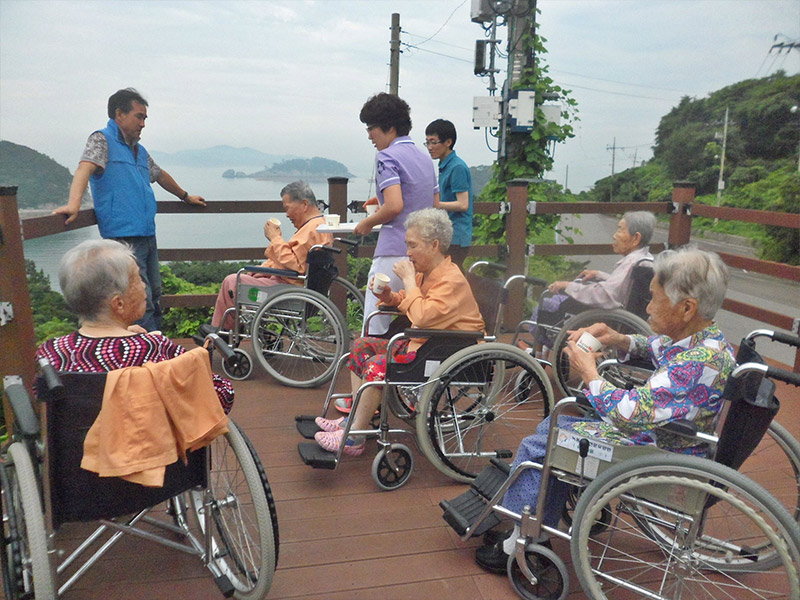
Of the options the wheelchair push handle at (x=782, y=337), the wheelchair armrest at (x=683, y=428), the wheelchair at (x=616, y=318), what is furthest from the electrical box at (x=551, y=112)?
the wheelchair armrest at (x=683, y=428)

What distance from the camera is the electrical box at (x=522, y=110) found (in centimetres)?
538

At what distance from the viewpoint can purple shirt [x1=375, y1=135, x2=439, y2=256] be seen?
2615 mm

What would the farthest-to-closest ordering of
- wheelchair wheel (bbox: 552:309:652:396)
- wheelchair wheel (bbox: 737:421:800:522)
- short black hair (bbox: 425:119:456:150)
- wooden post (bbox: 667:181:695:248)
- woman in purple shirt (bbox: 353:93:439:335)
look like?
wooden post (bbox: 667:181:695:248), short black hair (bbox: 425:119:456:150), wheelchair wheel (bbox: 552:309:652:396), woman in purple shirt (bbox: 353:93:439:335), wheelchair wheel (bbox: 737:421:800:522)

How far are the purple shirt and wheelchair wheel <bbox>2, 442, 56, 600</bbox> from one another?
1.64 meters

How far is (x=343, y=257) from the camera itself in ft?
13.3

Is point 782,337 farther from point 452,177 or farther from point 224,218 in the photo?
point 224,218

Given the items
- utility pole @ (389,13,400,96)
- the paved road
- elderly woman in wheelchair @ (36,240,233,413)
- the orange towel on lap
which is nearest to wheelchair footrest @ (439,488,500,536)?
Result: the orange towel on lap

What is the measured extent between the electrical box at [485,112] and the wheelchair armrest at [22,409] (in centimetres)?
486

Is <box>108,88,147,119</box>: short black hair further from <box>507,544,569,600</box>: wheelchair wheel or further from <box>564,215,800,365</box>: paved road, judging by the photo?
<box>564,215,800,365</box>: paved road

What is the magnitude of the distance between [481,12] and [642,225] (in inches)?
125

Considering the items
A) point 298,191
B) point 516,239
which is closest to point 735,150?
point 516,239

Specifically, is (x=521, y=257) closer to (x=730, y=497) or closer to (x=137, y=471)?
(x=730, y=497)

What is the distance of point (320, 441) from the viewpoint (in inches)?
92.5

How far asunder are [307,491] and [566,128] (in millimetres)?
4809
